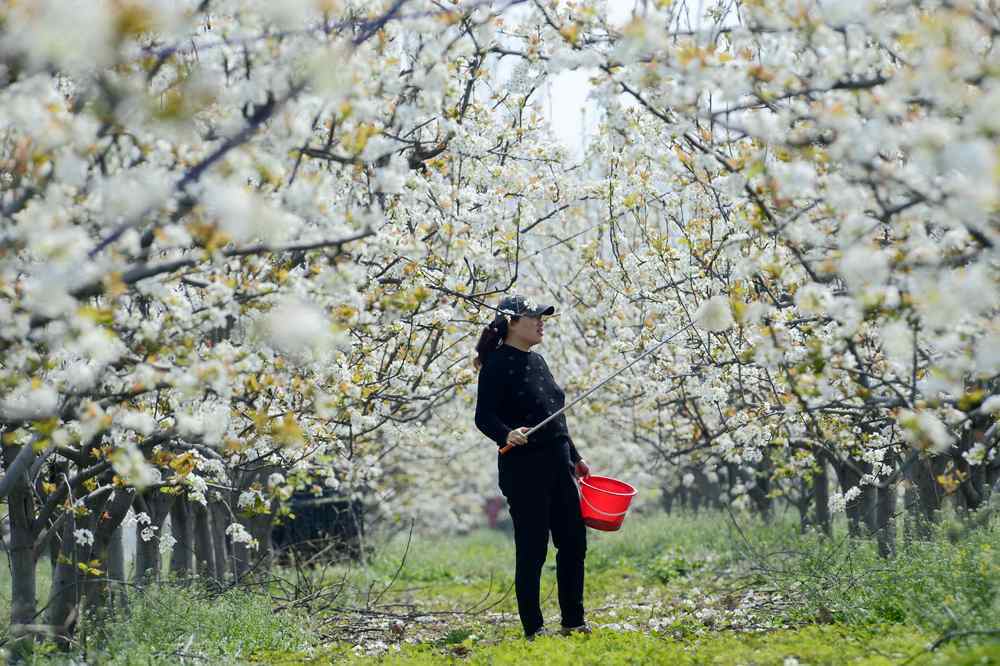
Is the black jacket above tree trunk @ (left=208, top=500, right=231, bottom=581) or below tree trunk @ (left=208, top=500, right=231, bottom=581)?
above

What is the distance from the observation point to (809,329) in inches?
231

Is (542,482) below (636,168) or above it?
below

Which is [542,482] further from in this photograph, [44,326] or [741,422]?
[44,326]

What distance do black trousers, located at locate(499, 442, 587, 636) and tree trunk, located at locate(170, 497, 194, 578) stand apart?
10.0ft

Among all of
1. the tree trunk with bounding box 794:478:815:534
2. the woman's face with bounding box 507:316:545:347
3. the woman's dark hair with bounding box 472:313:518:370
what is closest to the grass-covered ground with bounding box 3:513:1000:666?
the tree trunk with bounding box 794:478:815:534

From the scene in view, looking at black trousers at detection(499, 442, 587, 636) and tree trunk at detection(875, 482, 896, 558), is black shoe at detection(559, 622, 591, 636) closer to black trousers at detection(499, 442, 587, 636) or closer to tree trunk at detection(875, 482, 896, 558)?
black trousers at detection(499, 442, 587, 636)

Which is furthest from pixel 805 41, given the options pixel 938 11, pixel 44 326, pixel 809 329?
pixel 44 326

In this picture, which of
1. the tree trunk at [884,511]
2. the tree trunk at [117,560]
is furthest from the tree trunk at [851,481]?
Answer: the tree trunk at [117,560]

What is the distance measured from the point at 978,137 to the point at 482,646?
4.36m

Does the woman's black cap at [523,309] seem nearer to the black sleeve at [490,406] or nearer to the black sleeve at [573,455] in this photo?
the black sleeve at [490,406]

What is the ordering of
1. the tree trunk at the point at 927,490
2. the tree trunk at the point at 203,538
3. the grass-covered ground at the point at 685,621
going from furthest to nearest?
the tree trunk at the point at 203,538
the tree trunk at the point at 927,490
the grass-covered ground at the point at 685,621

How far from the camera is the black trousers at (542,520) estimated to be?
6.18 m

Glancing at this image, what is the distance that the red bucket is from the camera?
6363 mm

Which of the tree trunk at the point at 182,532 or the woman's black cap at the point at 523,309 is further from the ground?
the woman's black cap at the point at 523,309
